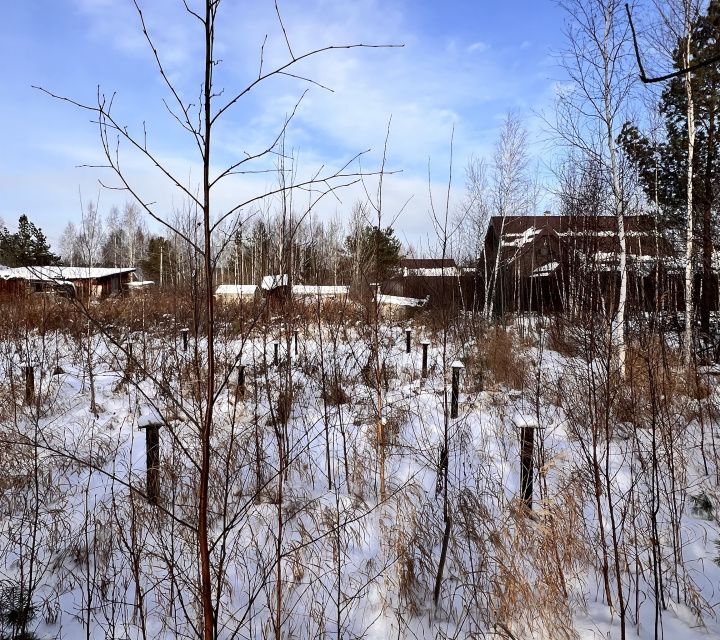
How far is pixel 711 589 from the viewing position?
2.77m

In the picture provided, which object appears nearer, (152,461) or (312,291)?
(152,461)

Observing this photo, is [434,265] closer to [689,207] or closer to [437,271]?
[437,271]

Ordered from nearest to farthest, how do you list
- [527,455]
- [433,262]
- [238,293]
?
[527,455], [238,293], [433,262]

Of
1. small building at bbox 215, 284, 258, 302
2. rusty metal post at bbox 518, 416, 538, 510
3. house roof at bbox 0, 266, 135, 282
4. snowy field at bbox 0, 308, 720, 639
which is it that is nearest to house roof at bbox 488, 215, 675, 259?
snowy field at bbox 0, 308, 720, 639

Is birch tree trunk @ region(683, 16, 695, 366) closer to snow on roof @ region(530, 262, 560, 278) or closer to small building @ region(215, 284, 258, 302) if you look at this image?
snow on roof @ region(530, 262, 560, 278)

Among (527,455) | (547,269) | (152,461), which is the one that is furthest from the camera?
(547,269)

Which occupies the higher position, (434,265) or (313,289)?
(434,265)

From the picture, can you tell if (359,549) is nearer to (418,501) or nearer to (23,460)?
(418,501)

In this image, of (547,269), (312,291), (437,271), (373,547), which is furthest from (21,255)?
(547,269)

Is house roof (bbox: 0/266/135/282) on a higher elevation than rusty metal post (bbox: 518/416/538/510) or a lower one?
higher

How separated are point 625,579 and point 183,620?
279cm

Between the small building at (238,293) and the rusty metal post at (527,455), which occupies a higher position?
the small building at (238,293)

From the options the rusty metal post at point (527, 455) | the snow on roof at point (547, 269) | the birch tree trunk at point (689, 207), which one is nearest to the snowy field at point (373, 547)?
the rusty metal post at point (527, 455)

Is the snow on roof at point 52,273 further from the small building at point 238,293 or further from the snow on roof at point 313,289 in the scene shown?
the snow on roof at point 313,289
